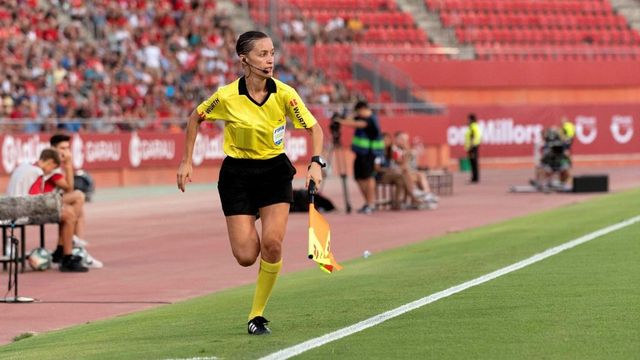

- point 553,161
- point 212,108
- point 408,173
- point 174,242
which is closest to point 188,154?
point 212,108

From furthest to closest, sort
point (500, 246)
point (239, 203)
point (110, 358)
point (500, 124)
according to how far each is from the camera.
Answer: point (500, 124), point (500, 246), point (239, 203), point (110, 358)

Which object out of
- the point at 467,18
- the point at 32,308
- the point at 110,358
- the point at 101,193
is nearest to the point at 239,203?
the point at 110,358

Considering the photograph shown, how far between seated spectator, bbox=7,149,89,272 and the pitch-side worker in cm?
750

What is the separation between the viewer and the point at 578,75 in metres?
54.9

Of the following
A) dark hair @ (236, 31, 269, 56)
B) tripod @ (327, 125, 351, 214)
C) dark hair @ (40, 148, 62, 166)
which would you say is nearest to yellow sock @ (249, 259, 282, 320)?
dark hair @ (236, 31, 269, 56)

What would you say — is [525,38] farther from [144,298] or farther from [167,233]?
[144,298]

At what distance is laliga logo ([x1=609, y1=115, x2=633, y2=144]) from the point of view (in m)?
53.9

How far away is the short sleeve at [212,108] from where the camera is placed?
397 inches

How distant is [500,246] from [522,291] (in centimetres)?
605

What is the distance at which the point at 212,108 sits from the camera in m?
10.1

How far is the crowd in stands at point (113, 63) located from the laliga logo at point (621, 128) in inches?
503

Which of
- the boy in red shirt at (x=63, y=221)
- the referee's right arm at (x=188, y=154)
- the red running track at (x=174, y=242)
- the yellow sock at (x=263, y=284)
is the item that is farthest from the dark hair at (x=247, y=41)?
the boy in red shirt at (x=63, y=221)

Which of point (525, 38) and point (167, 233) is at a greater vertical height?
point (525, 38)

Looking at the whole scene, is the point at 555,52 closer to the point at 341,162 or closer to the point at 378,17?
the point at 378,17
